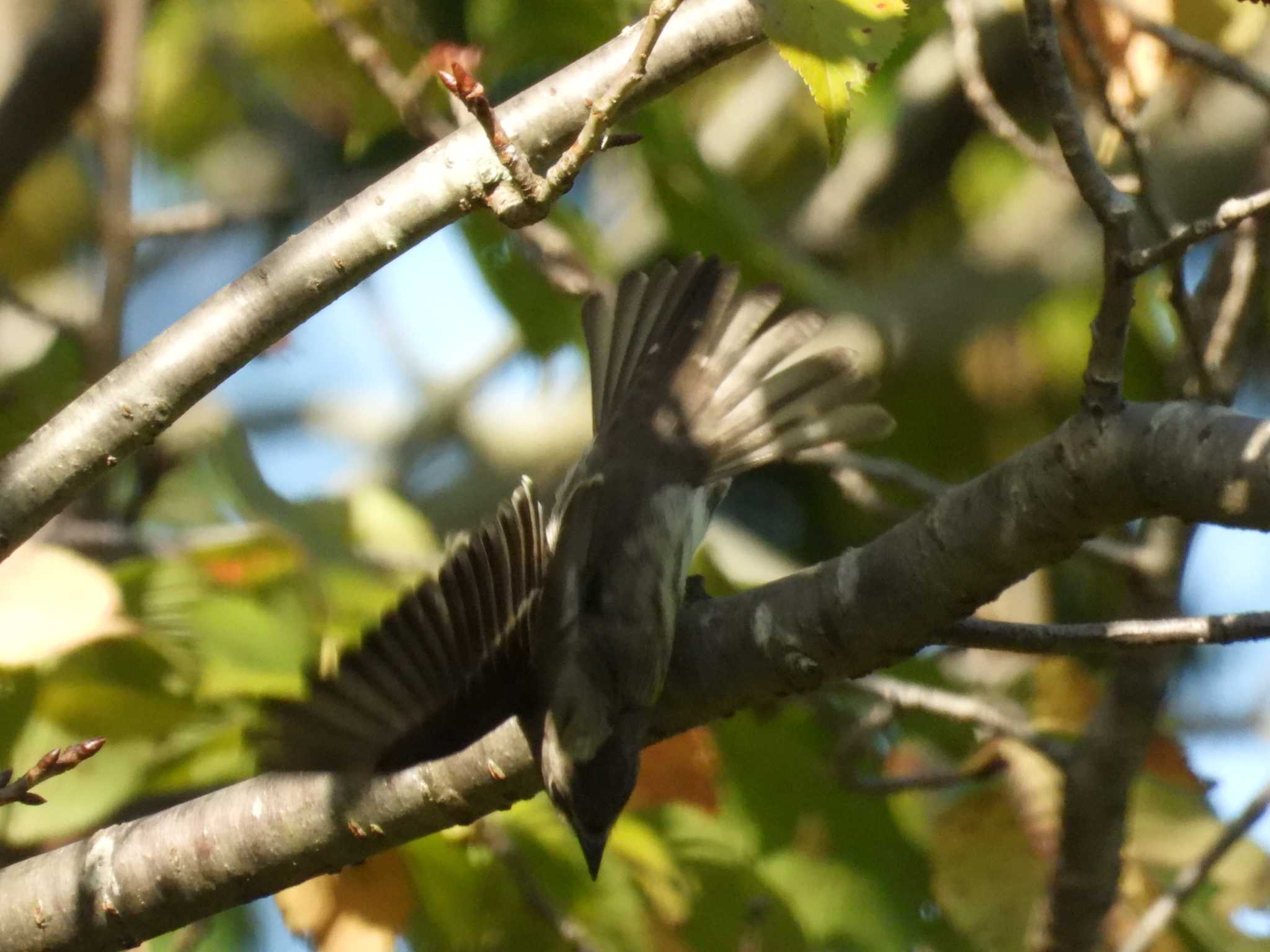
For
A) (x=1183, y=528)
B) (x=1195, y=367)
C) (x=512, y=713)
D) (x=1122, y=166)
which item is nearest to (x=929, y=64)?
(x=1122, y=166)

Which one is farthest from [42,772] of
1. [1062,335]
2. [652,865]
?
[1062,335]

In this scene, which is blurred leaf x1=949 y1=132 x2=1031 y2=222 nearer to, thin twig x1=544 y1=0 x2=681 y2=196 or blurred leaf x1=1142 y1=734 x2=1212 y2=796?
blurred leaf x1=1142 y1=734 x2=1212 y2=796

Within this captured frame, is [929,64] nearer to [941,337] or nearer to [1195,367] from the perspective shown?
[941,337]

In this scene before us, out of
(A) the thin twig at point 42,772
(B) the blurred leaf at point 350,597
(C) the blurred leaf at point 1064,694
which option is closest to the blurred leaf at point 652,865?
(B) the blurred leaf at point 350,597

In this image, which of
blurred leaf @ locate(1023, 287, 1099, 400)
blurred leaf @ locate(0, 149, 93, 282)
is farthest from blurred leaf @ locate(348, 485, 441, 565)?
blurred leaf @ locate(0, 149, 93, 282)

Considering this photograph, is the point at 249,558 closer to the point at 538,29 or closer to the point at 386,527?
the point at 386,527

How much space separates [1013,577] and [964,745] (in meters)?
1.78

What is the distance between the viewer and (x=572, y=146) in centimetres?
165

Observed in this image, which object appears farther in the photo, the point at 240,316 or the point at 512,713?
the point at 512,713

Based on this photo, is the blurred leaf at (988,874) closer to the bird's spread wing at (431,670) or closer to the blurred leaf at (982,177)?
the bird's spread wing at (431,670)

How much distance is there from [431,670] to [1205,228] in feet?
3.79

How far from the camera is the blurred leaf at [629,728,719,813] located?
2.93 metres

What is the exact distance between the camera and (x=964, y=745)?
337 cm

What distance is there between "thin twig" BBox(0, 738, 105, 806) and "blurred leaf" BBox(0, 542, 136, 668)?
1.39 ft
